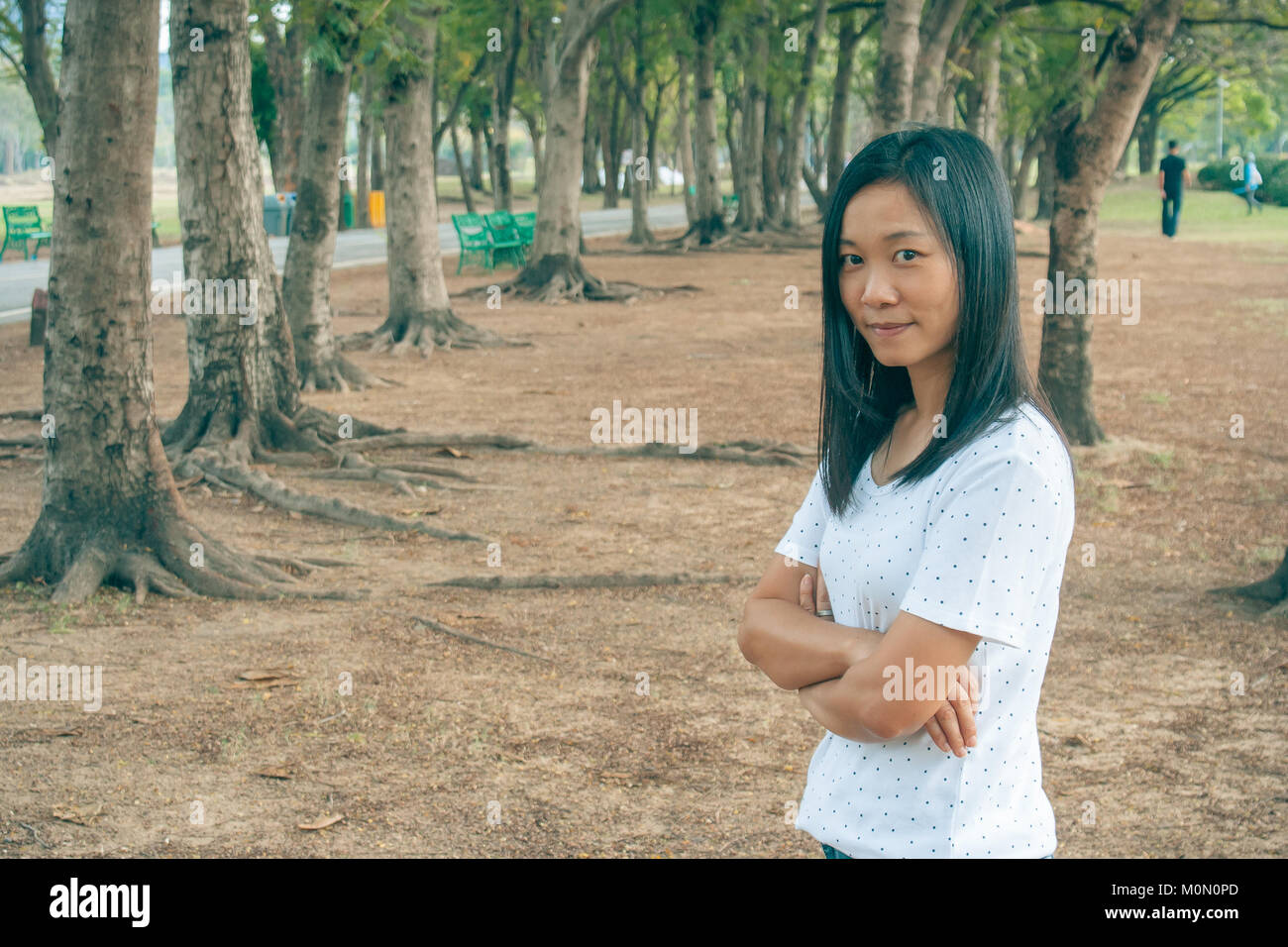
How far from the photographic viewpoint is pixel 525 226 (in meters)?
29.1

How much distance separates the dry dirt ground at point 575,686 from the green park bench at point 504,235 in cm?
1671

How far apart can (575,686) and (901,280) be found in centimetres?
425

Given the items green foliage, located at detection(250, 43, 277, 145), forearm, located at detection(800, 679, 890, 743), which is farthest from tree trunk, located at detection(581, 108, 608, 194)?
forearm, located at detection(800, 679, 890, 743)

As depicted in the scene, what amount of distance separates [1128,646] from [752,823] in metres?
2.73

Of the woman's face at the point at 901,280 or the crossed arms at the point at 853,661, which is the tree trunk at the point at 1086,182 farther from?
the woman's face at the point at 901,280

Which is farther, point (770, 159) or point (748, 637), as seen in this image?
point (770, 159)

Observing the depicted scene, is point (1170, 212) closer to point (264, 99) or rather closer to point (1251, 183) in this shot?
point (1251, 183)

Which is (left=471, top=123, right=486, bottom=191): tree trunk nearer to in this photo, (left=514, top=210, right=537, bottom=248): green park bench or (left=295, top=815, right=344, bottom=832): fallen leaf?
(left=514, top=210, right=537, bottom=248): green park bench

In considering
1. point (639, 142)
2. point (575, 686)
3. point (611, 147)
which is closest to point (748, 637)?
point (575, 686)

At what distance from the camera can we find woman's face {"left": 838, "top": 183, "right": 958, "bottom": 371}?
6.64 ft

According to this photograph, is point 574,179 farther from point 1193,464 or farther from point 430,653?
point 430,653

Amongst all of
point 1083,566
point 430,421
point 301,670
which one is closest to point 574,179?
point 430,421

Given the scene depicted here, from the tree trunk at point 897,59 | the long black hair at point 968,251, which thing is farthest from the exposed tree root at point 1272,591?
the tree trunk at point 897,59

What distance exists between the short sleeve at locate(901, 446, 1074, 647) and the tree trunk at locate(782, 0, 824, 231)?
2683 cm
